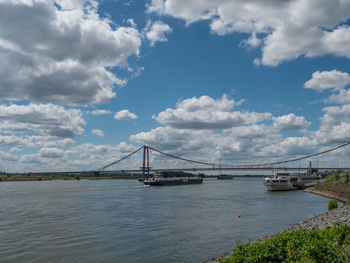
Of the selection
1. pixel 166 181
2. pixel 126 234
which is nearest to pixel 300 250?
pixel 126 234

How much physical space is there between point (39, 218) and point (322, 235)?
2775 cm

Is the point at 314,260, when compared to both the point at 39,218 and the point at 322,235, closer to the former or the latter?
the point at 322,235

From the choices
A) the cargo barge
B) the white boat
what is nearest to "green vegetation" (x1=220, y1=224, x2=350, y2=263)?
the white boat

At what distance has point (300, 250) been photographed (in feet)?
25.8

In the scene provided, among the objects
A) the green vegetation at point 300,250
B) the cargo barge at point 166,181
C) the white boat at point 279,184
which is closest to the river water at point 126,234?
the green vegetation at point 300,250

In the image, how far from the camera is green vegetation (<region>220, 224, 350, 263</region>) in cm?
752

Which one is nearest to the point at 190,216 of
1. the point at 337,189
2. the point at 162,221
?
the point at 162,221

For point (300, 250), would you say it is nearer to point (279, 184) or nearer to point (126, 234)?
point (126, 234)

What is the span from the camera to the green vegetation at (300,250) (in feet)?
24.7

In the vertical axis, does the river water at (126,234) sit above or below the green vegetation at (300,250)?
below

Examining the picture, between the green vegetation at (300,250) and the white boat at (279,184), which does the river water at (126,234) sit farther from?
the white boat at (279,184)

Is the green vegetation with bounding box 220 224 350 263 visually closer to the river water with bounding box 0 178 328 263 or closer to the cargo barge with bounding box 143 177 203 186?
the river water with bounding box 0 178 328 263

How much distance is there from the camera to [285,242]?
28.7 feet

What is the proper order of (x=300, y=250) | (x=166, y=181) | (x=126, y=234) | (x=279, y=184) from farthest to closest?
(x=166, y=181) < (x=279, y=184) < (x=126, y=234) < (x=300, y=250)
